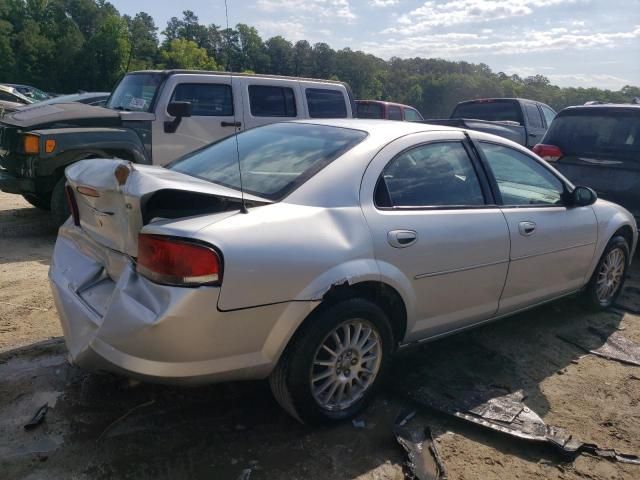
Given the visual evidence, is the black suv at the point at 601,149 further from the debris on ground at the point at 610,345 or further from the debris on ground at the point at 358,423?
the debris on ground at the point at 358,423

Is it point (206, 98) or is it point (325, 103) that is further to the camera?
point (325, 103)

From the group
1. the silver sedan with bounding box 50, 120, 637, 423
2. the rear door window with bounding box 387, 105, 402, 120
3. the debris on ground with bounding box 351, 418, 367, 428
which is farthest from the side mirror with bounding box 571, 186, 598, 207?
the rear door window with bounding box 387, 105, 402, 120

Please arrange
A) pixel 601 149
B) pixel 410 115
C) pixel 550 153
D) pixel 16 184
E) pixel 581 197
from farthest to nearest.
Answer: pixel 410 115 < pixel 550 153 < pixel 601 149 < pixel 16 184 < pixel 581 197

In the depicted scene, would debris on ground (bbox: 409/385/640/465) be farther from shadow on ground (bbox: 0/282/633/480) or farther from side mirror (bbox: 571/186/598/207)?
side mirror (bbox: 571/186/598/207)

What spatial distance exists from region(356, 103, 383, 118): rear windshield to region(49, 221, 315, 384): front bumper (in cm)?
1238

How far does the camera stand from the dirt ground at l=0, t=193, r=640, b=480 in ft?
8.15

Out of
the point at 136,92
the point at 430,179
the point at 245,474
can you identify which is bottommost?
the point at 245,474

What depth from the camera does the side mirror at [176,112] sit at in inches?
258

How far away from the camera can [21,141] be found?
5.95 metres

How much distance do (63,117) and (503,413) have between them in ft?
18.6

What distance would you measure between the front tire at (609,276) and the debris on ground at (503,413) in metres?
1.75

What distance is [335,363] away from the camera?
2.78m

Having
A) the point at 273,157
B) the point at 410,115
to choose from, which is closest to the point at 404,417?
the point at 273,157

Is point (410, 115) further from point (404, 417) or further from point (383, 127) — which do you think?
point (404, 417)
